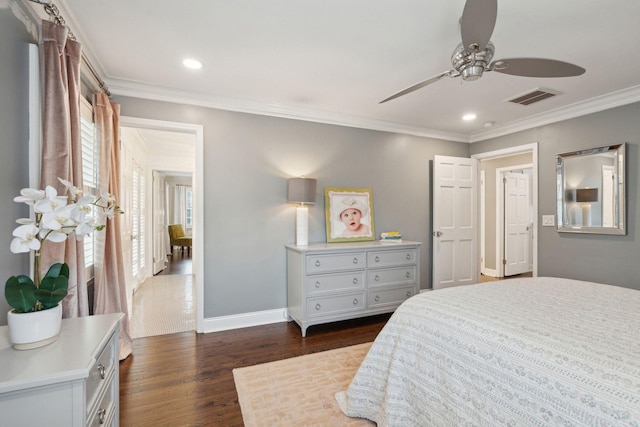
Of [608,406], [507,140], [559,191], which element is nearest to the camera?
[608,406]

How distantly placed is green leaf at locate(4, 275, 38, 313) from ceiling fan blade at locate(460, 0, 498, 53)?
2.12 meters

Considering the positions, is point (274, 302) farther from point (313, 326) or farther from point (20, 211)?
point (20, 211)

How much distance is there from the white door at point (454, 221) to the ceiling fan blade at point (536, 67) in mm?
2380

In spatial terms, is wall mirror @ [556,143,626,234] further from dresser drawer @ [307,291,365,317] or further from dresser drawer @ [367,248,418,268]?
dresser drawer @ [307,291,365,317]

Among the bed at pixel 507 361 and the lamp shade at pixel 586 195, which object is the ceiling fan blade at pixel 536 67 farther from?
the lamp shade at pixel 586 195

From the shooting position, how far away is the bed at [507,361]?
0.92 meters

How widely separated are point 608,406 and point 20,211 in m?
2.46

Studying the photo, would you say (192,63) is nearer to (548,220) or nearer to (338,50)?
(338,50)

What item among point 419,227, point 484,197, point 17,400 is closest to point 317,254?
point 419,227

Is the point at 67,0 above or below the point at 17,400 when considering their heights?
above

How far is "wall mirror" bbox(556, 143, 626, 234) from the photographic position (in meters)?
2.98

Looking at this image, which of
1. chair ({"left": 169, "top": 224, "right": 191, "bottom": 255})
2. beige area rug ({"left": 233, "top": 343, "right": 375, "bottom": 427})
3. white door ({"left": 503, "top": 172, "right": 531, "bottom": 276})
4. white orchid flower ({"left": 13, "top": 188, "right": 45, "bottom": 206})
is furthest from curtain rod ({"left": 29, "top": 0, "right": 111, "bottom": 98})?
chair ({"left": 169, "top": 224, "right": 191, "bottom": 255})

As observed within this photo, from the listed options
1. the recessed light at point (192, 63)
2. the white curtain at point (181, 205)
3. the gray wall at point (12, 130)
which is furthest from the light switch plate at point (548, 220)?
the white curtain at point (181, 205)

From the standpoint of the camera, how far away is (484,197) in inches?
231
